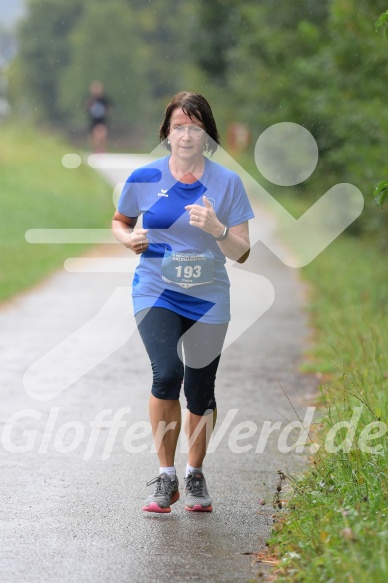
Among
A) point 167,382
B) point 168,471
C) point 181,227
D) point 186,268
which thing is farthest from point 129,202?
point 168,471

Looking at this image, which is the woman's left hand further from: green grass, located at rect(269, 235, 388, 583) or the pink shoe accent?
the pink shoe accent

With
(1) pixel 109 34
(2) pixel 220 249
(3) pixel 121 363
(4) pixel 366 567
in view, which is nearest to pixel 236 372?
(3) pixel 121 363

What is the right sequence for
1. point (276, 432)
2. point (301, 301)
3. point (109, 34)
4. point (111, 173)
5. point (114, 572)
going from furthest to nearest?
point (109, 34)
point (111, 173)
point (301, 301)
point (276, 432)
point (114, 572)

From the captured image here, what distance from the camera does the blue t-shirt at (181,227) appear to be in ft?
20.5

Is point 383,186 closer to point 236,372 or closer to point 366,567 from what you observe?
point 366,567

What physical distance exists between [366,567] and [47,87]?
78.4 m

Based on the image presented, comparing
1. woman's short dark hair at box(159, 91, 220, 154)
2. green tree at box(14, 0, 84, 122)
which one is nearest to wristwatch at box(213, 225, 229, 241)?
woman's short dark hair at box(159, 91, 220, 154)

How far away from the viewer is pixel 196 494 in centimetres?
639

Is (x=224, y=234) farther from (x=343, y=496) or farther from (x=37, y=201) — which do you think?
(x=37, y=201)

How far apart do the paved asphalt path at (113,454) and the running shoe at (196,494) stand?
0.19ft

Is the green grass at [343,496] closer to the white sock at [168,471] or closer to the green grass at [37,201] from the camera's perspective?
the white sock at [168,471]

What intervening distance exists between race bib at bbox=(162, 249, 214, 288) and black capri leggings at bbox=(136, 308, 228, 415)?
0.18m

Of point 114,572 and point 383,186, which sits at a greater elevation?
point 383,186

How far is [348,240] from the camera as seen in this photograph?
22938 millimetres
